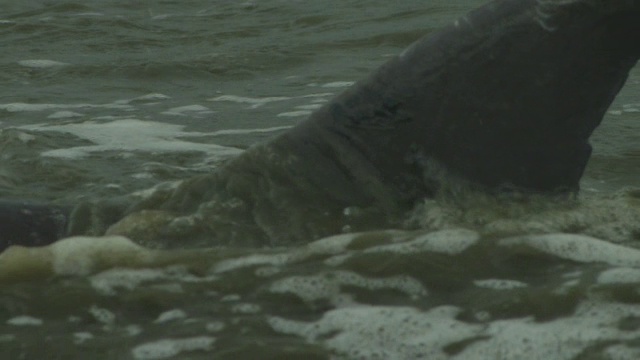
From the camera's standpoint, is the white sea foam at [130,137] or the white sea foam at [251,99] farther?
the white sea foam at [251,99]

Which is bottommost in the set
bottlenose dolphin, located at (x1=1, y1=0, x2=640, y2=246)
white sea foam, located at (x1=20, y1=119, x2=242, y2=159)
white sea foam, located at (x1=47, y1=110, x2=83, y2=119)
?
white sea foam, located at (x1=47, y1=110, x2=83, y2=119)

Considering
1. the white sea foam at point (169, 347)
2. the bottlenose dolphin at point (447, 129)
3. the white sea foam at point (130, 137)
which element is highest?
the bottlenose dolphin at point (447, 129)

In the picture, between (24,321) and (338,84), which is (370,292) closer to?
(24,321)

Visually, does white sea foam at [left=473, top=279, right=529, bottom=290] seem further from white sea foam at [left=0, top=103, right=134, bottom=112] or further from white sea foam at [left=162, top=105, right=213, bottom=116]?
white sea foam at [left=0, top=103, right=134, bottom=112]

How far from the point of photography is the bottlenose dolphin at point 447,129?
4219 mm

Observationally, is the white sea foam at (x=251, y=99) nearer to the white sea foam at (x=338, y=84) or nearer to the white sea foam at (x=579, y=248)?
the white sea foam at (x=338, y=84)

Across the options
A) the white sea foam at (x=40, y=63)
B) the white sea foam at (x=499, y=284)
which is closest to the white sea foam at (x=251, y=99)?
the white sea foam at (x=40, y=63)

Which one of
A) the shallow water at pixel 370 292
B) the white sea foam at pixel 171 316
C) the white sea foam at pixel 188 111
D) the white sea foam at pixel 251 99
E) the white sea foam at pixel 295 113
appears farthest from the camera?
the white sea foam at pixel 251 99

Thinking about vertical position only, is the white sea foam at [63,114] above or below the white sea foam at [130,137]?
below

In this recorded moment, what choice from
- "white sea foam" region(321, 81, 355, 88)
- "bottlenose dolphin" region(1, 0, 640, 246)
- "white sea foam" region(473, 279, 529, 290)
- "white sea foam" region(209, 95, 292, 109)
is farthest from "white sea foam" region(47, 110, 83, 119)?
"white sea foam" region(473, 279, 529, 290)

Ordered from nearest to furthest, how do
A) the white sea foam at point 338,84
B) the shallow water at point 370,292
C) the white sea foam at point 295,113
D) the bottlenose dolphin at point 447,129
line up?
1. the shallow water at point 370,292
2. the bottlenose dolphin at point 447,129
3. the white sea foam at point 295,113
4. the white sea foam at point 338,84

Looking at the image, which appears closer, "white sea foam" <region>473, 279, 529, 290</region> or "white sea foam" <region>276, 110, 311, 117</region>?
"white sea foam" <region>473, 279, 529, 290</region>

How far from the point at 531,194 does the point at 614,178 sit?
2147 millimetres

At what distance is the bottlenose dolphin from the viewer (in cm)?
422
